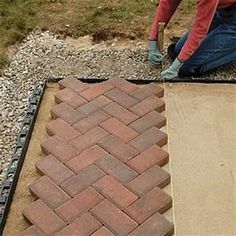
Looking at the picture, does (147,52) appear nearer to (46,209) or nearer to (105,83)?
(105,83)

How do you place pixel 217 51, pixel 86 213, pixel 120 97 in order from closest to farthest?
1. pixel 86 213
2. pixel 120 97
3. pixel 217 51

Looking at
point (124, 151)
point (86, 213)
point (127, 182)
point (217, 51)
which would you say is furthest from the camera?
point (217, 51)

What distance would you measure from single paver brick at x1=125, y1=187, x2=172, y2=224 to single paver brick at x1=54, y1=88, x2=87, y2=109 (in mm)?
986

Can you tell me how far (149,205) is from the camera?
2875mm

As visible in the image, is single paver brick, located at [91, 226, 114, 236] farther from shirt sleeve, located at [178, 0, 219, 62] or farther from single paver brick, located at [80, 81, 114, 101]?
shirt sleeve, located at [178, 0, 219, 62]

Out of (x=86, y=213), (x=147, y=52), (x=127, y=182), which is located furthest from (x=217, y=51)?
(x=86, y=213)

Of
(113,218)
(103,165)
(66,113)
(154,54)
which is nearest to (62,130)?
(66,113)

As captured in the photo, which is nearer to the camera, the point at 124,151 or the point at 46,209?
the point at 46,209

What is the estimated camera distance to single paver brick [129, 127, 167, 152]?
130 inches

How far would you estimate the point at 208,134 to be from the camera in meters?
3.45

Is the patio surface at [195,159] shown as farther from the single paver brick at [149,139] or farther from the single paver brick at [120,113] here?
the single paver brick at [120,113]

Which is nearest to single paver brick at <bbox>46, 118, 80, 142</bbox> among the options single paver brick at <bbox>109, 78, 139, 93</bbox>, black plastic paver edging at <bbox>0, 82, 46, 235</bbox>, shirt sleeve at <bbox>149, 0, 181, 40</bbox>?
black plastic paver edging at <bbox>0, 82, 46, 235</bbox>

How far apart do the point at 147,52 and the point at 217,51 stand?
62 centimetres

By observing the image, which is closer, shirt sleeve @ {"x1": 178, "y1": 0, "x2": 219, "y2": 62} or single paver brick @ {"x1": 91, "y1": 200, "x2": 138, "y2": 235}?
single paver brick @ {"x1": 91, "y1": 200, "x2": 138, "y2": 235}
